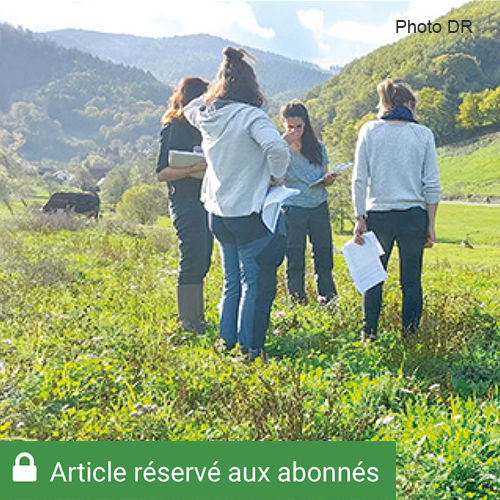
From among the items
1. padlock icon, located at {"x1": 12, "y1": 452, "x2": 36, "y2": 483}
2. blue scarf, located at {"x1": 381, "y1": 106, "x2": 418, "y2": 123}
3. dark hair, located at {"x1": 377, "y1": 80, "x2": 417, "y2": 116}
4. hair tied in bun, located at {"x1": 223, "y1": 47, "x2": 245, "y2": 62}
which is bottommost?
padlock icon, located at {"x1": 12, "y1": 452, "x2": 36, "y2": 483}

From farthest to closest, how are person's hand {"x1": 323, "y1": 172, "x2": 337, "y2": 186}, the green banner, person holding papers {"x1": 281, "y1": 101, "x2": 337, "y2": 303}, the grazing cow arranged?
the grazing cow, person holding papers {"x1": 281, "y1": 101, "x2": 337, "y2": 303}, person's hand {"x1": 323, "y1": 172, "x2": 337, "y2": 186}, the green banner

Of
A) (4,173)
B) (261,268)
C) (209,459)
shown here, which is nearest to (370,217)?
(261,268)

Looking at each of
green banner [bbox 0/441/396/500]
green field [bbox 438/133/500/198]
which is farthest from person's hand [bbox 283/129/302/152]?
green field [bbox 438/133/500/198]

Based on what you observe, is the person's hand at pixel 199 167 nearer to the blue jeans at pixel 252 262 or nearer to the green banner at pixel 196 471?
the blue jeans at pixel 252 262

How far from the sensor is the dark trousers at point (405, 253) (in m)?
5.53

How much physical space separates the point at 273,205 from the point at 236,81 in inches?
39.3

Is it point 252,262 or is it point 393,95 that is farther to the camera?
point 393,95

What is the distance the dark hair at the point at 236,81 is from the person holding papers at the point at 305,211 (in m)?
2.23

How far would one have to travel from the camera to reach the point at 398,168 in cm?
550

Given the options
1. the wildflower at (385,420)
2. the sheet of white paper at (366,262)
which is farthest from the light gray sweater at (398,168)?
the wildflower at (385,420)

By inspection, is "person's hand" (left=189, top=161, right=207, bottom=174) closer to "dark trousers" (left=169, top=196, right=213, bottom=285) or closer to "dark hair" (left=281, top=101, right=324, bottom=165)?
"dark trousers" (left=169, top=196, right=213, bottom=285)

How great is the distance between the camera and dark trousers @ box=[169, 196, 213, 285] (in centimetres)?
590

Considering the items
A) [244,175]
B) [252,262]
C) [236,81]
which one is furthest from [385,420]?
[236,81]

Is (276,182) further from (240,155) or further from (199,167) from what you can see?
(199,167)
